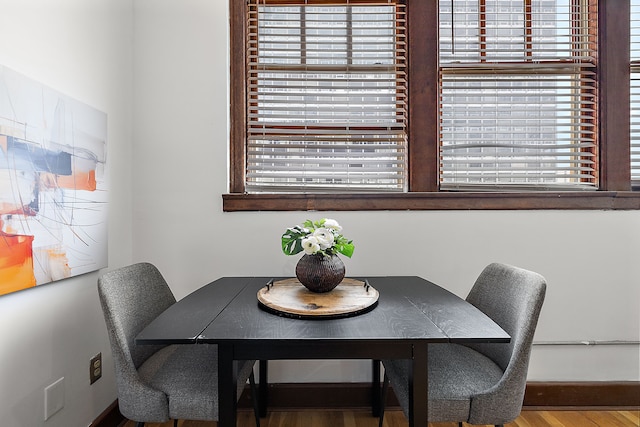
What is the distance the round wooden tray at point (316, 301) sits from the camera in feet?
3.92

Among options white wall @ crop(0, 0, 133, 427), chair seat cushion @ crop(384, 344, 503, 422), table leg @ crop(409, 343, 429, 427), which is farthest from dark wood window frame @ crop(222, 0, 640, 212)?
table leg @ crop(409, 343, 429, 427)

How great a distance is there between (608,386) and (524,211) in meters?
1.04

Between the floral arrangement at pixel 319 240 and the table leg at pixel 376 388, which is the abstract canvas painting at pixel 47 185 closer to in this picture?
the floral arrangement at pixel 319 240

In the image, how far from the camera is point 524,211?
1.98 metres

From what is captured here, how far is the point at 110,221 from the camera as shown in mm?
1766

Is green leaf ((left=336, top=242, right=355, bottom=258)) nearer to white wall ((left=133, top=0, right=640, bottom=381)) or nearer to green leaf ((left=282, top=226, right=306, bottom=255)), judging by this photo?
green leaf ((left=282, top=226, right=306, bottom=255))

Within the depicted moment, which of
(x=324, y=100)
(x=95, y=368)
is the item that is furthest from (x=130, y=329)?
(x=324, y=100)

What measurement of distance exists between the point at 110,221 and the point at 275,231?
2.60ft

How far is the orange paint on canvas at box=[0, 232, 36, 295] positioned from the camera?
1144mm

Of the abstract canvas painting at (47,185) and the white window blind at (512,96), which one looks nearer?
the abstract canvas painting at (47,185)

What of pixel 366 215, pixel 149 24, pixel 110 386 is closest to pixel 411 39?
pixel 366 215

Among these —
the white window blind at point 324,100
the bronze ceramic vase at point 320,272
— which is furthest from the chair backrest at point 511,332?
the white window blind at point 324,100

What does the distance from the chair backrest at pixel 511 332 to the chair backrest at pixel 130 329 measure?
1047 mm

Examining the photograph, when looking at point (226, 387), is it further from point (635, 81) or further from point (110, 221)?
point (635, 81)
